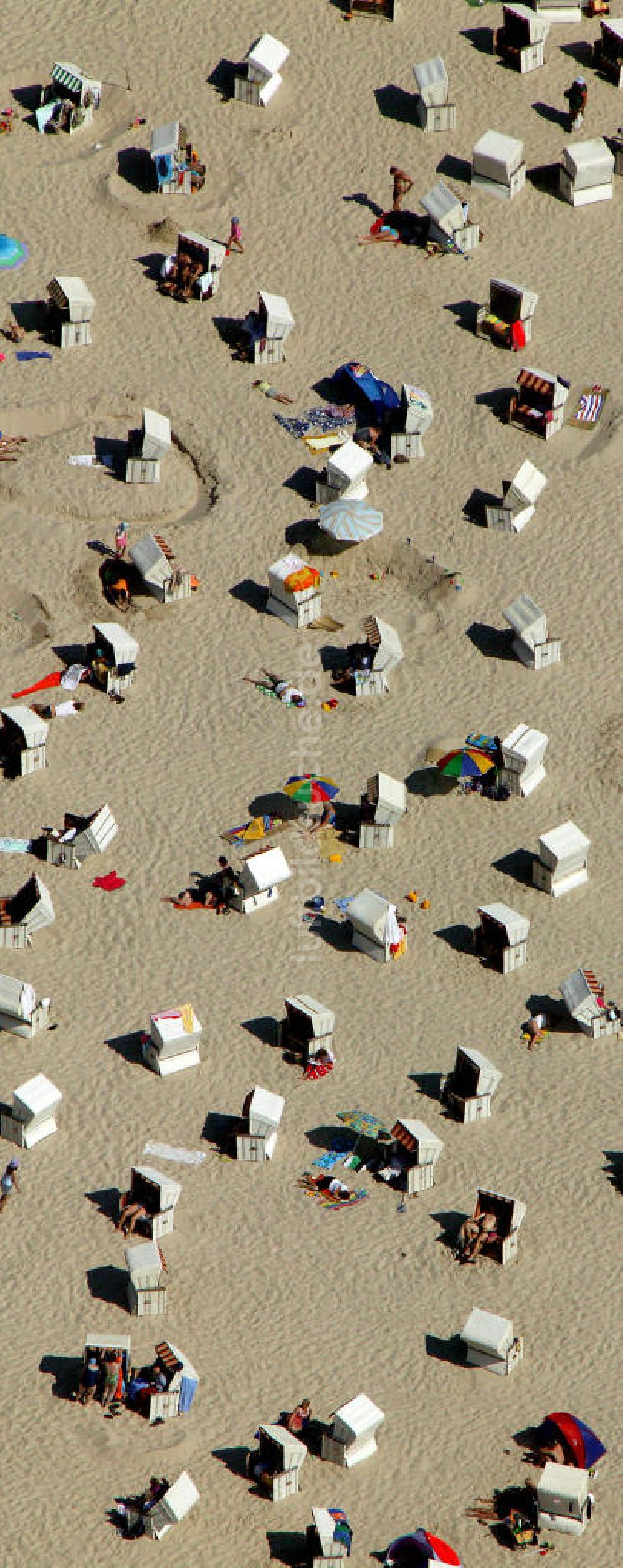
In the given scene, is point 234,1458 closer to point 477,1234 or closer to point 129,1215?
point 129,1215

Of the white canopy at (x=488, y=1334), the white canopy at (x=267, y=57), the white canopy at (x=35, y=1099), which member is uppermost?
the white canopy at (x=267, y=57)

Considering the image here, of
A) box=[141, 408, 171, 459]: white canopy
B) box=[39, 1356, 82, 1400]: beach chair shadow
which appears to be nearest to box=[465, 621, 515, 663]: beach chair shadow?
box=[141, 408, 171, 459]: white canopy

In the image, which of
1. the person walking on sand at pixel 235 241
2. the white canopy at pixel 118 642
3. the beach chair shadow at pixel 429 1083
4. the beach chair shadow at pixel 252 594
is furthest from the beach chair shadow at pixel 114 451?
the beach chair shadow at pixel 429 1083

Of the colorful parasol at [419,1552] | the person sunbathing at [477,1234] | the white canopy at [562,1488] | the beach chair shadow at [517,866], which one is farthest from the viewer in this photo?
the beach chair shadow at [517,866]

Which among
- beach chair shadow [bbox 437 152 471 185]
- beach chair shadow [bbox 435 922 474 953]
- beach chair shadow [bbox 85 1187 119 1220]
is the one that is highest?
beach chair shadow [bbox 437 152 471 185]

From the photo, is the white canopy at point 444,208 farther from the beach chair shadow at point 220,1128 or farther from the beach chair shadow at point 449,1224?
the beach chair shadow at point 449,1224

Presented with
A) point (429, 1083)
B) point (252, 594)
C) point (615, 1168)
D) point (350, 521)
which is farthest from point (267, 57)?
point (615, 1168)

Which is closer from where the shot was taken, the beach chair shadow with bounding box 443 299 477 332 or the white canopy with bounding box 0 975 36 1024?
the white canopy with bounding box 0 975 36 1024

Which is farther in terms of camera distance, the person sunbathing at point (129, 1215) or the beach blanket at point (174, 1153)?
the beach blanket at point (174, 1153)

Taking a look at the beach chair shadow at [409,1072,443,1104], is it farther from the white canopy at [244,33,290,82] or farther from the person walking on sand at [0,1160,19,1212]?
the white canopy at [244,33,290,82]
